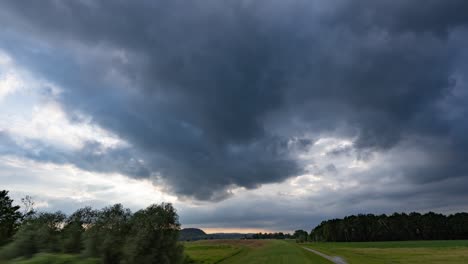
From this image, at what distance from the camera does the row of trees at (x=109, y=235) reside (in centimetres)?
2952

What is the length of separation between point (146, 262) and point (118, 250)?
12.5 feet

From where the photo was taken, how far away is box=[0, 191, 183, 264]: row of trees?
29516 mm

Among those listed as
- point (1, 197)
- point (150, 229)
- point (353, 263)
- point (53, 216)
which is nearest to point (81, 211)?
point (53, 216)

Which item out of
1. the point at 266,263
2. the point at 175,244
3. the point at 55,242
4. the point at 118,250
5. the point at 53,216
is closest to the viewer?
the point at 55,242

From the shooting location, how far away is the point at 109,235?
109ft

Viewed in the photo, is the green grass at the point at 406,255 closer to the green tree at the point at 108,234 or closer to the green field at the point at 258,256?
the green field at the point at 258,256

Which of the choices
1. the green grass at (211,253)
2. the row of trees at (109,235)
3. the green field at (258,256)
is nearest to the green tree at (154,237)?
the row of trees at (109,235)

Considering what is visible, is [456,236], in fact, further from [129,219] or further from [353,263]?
[129,219]

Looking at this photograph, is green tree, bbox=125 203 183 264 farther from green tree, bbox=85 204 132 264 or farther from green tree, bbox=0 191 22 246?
green tree, bbox=0 191 22 246

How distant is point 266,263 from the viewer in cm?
5656

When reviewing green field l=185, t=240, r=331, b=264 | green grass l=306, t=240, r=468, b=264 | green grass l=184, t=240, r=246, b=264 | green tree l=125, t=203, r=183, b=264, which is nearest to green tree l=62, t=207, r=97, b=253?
green tree l=125, t=203, r=183, b=264

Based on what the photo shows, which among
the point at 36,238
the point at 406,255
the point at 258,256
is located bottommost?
the point at 406,255

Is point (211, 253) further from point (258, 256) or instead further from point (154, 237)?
point (154, 237)

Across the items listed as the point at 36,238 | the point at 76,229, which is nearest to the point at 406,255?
the point at 76,229
